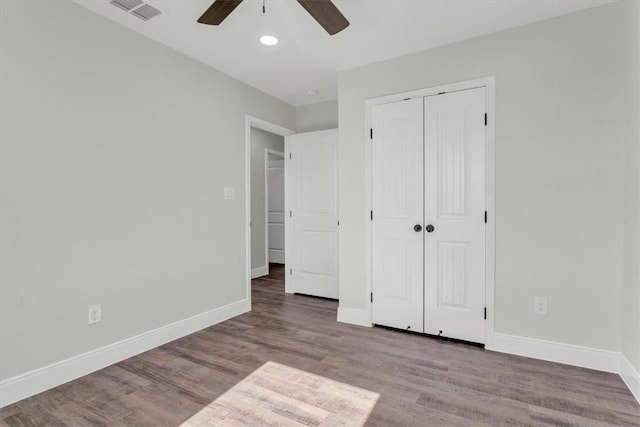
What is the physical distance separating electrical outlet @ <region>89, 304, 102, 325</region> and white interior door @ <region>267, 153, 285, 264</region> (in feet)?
14.0

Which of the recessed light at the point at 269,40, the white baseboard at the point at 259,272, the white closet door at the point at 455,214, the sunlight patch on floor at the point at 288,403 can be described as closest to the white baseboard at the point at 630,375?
the white closet door at the point at 455,214

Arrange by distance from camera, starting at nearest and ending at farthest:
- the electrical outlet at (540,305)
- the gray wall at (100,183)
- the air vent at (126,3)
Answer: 1. the gray wall at (100,183)
2. the air vent at (126,3)
3. the electrical outlet at (540,305)

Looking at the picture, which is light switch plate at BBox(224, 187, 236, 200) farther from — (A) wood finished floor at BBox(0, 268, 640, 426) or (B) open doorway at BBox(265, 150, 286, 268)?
(B) open doorway at BBox(265, 150, 286, 268)

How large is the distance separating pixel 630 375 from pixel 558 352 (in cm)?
42

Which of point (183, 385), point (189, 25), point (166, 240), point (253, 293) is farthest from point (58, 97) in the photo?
point (253, 293)

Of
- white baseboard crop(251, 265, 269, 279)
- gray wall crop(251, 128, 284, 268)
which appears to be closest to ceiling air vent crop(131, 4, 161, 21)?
gray wall crop(251, 128, 284, 268)

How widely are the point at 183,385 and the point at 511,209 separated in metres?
2.75

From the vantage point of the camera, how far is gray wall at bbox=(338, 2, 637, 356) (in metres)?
2.32

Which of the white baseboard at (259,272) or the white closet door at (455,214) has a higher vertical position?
the white closet door at (455,214)

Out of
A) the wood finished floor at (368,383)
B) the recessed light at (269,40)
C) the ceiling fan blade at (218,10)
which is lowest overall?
the wood finished floor at (368,383)

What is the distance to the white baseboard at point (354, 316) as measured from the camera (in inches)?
128

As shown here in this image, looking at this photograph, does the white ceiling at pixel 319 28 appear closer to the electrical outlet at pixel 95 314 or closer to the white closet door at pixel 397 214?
the white closet door at pixel 397 214

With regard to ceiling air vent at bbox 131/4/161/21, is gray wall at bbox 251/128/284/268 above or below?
below

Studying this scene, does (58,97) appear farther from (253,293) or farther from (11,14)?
(253,293)
